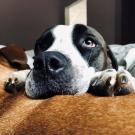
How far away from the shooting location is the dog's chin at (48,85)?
106 cm

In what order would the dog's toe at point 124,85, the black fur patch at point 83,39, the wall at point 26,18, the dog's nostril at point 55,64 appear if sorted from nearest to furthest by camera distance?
the dog's toe at point 124,85 → the dog's nostril at point 55,64 → the black fur patch at point 83,39 → the wall at point 26,18

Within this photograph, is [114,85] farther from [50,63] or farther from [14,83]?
[14,83]

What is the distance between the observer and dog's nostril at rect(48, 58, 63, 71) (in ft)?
3.43

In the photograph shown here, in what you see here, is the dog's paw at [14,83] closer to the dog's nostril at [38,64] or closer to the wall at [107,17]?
the dog's nostril at [38,64]

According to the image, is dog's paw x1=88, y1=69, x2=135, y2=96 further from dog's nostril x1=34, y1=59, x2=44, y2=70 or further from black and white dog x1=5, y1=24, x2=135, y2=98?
dog's nostril x1=34, y1=59, x2=44, y2=70

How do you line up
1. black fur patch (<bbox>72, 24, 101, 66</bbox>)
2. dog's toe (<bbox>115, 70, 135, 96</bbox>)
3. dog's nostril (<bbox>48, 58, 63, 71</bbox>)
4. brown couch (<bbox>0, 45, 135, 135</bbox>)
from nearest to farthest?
1. brown couch (<bbox>0, 45, 135, 135</bbox>)
2. dog's toe (<bbox>115, 70, 135, 96</bbox>)
3. dog's nostril (<bbox>48, 58, 63, 71</bbox>)
4. black fur patch (<bbox>72, 24, 101, 66</bbox>)

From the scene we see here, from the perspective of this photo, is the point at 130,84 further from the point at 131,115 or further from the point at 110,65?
the point at 110,65

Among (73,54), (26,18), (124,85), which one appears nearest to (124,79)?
(124,85)

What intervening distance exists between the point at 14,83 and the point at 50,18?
2186 millimetres

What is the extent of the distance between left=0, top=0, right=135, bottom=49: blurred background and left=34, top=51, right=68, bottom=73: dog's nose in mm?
2053

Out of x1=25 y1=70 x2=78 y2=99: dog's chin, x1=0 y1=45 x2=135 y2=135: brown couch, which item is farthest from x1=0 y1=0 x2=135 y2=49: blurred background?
x1=0 y1=45 x2=135 y2=135: brown couch

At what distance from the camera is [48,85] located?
3.51 feet

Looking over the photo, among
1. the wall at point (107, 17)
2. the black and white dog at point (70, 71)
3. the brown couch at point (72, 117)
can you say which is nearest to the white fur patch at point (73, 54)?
the black and white dog at point (70, 71)

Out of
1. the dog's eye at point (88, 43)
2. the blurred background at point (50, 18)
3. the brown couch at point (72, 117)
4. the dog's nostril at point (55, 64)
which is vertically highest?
the blurred background at point (50, 18)
